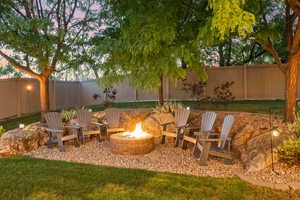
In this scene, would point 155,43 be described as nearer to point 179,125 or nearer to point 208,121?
point 208,121

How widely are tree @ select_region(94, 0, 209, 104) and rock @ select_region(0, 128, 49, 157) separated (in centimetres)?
231

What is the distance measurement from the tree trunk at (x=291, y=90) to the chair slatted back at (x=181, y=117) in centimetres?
200

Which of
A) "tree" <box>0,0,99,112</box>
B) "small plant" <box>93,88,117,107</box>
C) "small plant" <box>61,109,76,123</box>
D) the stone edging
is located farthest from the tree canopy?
"small plant" <box>93,88,117,107</box>

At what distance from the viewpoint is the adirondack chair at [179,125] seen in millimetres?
5238

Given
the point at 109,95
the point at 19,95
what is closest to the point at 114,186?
the point at 19,95

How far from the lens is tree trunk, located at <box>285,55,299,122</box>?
4582 mm

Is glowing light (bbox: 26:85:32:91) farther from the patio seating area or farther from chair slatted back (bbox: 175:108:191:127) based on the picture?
chair slatted back (bbox: 175:108:191:127)

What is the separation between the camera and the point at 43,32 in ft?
20.4

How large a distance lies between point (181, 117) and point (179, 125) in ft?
0.62

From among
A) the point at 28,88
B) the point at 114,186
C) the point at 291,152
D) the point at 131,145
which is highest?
the point at 28,88

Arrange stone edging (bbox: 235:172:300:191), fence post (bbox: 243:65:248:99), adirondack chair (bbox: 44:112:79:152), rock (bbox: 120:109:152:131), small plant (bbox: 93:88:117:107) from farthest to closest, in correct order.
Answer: small plant (bbox: 93:88:117:107) < fence post (bbox: 243:65:248:99) < rock (bbox: 120:109:152:131) < adirondack chair (bbox: 44:112:79:152) < stone edging (bbox: 235:172:300:191)

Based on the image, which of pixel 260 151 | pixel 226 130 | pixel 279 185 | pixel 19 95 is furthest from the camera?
pixel 19 95

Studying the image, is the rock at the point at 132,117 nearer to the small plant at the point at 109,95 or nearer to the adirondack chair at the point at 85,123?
the adirondack chair at the point at 85,123

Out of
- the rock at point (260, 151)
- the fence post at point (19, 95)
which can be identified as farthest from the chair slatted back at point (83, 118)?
the fence post at point (19, 95)
